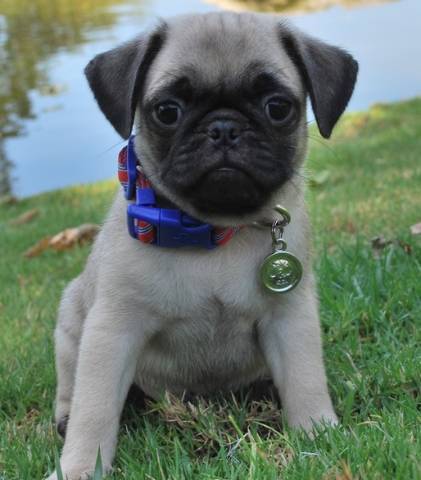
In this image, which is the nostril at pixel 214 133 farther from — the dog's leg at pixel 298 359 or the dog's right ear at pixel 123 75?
the dog's leg at pixel 298 359

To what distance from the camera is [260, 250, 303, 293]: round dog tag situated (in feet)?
8.79

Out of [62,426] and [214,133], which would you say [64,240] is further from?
[214,133]

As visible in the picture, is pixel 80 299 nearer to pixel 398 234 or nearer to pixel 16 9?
pixel 398 234

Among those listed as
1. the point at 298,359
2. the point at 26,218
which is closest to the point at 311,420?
the point at 298,359

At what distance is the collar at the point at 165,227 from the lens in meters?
2.63

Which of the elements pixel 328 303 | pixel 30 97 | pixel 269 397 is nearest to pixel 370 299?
pixel 328 303

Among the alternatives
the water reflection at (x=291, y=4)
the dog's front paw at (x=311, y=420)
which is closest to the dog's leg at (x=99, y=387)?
the dog's front paw at (x=311, y=420)

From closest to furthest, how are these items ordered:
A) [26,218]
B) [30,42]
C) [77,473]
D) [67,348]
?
[77,473], [67,348], [26,218], [30,42]

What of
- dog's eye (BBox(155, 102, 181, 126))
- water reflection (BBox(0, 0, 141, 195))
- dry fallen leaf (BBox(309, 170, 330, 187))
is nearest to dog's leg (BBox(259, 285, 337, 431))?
dog's eye (BBox(155, 102, 181, 126))

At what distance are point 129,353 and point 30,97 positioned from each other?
11881mm

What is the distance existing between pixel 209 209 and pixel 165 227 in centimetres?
17

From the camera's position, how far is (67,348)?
3.12 m

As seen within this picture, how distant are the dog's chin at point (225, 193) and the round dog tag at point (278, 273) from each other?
0.63 feet

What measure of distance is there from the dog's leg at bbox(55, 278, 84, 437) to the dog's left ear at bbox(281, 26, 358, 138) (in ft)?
3.89
